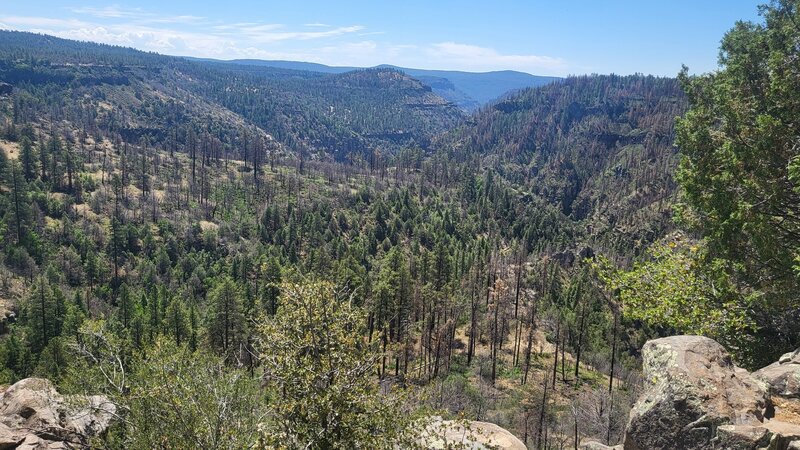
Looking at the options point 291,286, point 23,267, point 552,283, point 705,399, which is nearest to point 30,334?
point 23,267

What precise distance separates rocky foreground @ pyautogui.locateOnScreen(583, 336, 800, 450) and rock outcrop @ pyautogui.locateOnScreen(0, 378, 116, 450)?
20793 mm

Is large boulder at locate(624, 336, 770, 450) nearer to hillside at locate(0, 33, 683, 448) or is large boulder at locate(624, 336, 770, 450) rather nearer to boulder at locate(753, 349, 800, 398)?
boulder at locate(753, 349, 800, 398)

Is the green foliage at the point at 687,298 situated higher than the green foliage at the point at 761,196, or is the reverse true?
the green foliage at the point at 761,196

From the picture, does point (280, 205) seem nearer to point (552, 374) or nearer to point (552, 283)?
point (552, 283)

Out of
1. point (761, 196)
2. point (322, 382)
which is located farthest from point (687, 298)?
point (322, 382)

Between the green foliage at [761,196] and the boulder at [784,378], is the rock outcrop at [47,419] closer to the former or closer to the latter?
the boulder at [784,378]

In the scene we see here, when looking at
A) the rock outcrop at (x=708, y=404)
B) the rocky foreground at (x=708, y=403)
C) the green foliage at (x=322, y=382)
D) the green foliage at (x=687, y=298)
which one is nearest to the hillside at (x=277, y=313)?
the green foliage at (x=322, y=382)

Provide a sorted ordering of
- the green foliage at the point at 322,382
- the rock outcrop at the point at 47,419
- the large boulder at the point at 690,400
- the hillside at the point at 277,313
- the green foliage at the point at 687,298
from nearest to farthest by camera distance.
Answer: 1. the large boulder at the point at 690,400
2. the green foliage at the point at 322,382
3. the hillside at the point at 277,313
4. the green foliage at the point at 687,298
5. the rock outcrop at the point at 47,419

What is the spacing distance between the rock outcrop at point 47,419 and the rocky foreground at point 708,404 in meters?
20.8

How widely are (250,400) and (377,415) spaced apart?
7.25 m

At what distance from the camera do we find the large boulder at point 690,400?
11828 mm

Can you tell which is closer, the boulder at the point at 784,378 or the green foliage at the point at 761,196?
the boulder at the point at 784,378

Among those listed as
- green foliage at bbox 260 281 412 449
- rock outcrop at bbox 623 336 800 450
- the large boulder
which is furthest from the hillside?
rock outcrop at bbox 623 336 800 450

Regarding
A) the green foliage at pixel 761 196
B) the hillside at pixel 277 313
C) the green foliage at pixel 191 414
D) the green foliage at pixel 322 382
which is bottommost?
the hillside at pixel 277 313
